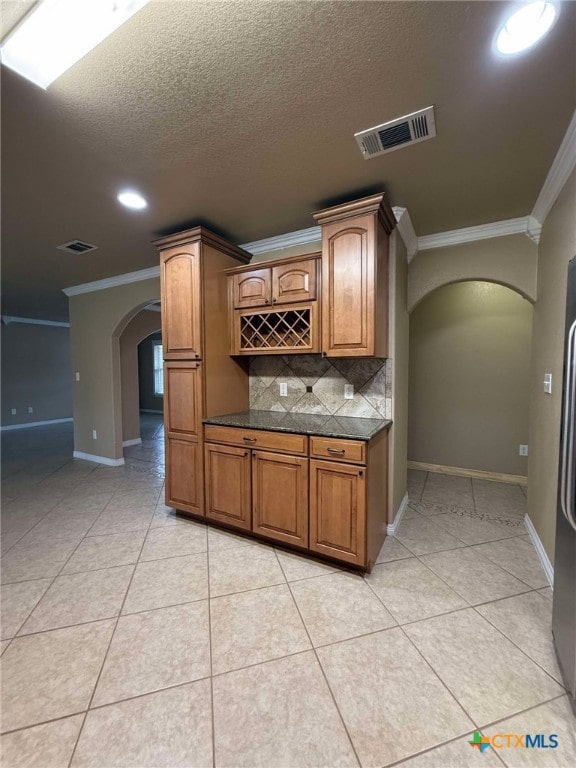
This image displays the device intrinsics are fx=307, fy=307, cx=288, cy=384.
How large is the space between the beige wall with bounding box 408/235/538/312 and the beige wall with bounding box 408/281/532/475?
130cm

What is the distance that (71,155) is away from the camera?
1845 millimetres

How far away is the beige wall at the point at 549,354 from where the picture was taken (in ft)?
6.14

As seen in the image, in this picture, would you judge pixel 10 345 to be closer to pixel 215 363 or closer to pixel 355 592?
pixel 215 363

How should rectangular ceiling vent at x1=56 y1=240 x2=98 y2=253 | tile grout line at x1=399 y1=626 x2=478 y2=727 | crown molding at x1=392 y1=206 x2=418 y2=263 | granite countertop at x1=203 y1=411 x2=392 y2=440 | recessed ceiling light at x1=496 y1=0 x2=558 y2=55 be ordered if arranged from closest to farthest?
recessed ceiling light at x1=496 y1=0 x2=558 y2=55 < tile grout line at x1=399 y1=626 x2=478 y2=727 < granite countertop at x1=203 y1=411 x2=392 y2=440 < crown molding at x1=392 y1=206 x2=418 y2=263 < rectangular ceiling vent at x1=56 y1=240 x2=98 y2=253

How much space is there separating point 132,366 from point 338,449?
16.8 feet

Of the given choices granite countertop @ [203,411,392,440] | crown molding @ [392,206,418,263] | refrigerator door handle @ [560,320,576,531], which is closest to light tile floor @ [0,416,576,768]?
refrigerator door handle @ [560,320,576,531]

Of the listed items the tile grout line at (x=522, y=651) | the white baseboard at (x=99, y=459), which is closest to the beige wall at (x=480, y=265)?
the tile grout line at (x=522, y=651)

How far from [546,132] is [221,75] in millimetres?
1667

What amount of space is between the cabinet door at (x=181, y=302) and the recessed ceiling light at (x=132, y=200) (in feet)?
1.29

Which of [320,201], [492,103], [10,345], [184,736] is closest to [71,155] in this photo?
[320,201]

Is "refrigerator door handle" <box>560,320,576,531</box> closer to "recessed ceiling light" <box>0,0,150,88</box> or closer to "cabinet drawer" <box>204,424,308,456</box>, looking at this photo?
"cabinet drawer" <box>204,424,308,456</box>

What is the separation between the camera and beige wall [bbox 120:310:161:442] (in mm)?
5609

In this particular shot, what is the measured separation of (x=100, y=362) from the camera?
462 cm

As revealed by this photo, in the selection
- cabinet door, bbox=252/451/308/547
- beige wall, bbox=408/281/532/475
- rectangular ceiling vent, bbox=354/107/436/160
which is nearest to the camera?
rectangular ceiling vent, bbox=354/107/436/160
